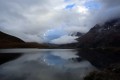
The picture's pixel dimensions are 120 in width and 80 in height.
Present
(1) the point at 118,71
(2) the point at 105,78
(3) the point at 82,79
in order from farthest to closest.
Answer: (1) the point at 118,71 < (3) the point at 82,79 < (2) the point at 105,78

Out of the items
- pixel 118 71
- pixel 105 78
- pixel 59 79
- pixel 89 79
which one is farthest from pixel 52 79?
pixel 118 71

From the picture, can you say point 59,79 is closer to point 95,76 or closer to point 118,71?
point 95,76

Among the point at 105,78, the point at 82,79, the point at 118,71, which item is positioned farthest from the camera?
the point at 118,71

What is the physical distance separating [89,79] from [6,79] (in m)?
15.6

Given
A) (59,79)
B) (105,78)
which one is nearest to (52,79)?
(59,79)

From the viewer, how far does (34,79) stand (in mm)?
38344

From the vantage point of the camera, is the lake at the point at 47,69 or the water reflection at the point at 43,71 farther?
the lake at the point at 47,69

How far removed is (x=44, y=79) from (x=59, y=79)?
2.95m

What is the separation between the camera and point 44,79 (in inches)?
1532

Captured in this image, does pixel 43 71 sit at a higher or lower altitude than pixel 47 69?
lower

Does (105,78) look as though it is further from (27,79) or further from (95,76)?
(27,79)

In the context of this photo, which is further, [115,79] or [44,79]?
[44,79]

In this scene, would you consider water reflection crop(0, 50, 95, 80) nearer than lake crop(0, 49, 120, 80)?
Yes

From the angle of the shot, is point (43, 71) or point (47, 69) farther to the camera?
point (47, 69)
